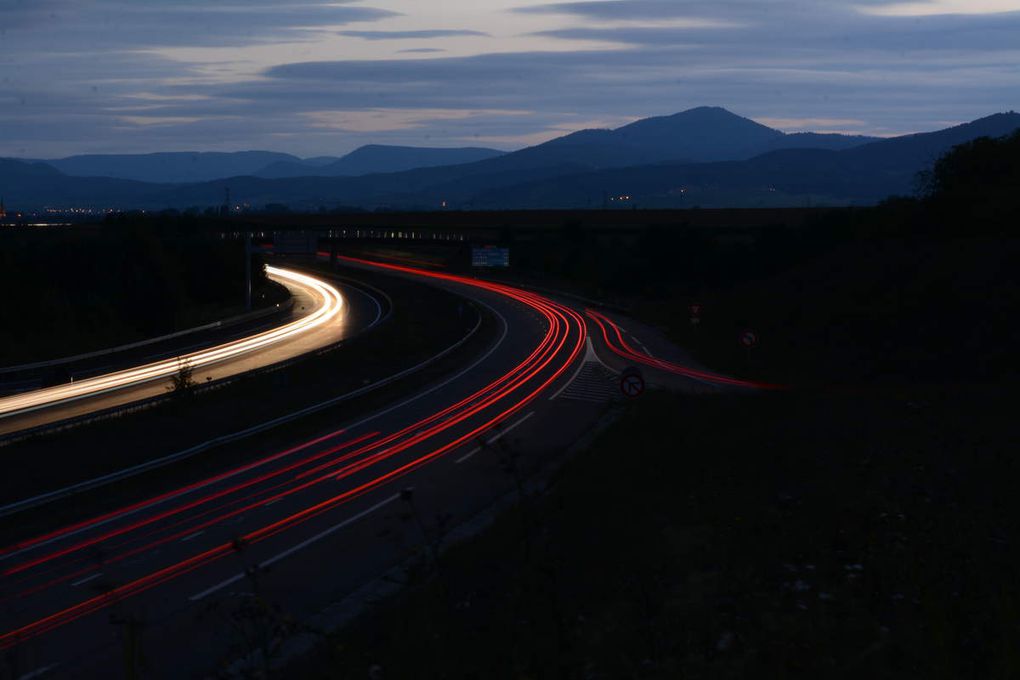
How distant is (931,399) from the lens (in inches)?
929

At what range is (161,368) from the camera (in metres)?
41.8

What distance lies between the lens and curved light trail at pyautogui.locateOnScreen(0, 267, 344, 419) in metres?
33.1

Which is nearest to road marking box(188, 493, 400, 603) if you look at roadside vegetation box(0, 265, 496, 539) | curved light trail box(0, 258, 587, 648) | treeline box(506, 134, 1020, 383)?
curved light trail box(0, 258, 587, 648)

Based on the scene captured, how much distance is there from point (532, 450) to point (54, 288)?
53.9m

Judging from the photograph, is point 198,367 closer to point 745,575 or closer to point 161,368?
point 161,368

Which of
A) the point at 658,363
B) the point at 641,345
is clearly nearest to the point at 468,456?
the point at 658,363

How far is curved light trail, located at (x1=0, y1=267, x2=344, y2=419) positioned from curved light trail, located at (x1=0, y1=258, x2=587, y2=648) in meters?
10.4

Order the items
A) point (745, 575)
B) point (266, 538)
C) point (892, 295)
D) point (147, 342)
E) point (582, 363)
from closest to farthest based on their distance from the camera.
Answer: point (745, 575), point (266, 538), point (582, 363), point (892, 295), point (147, 342)

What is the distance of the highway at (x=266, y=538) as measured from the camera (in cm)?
1195

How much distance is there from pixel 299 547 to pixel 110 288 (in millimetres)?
59263

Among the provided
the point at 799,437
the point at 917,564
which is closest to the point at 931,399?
the point at 799,437

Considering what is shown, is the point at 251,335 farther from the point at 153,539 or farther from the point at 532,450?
the point at 153,539

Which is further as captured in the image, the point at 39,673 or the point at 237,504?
the point at 237,504

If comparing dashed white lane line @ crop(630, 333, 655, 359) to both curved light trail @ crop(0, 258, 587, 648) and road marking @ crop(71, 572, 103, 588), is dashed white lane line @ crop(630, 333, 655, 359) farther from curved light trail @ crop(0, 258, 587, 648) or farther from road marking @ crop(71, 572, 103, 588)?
road marking @ crop(71, 572, 103, 588)
